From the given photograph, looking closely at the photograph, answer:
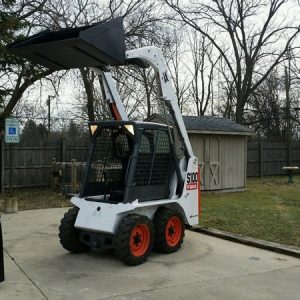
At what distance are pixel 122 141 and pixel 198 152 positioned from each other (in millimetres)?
8152

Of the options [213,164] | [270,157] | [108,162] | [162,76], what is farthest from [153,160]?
[270,157]

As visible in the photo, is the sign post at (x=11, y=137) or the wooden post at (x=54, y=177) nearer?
the sign post at (x=11, y=137)

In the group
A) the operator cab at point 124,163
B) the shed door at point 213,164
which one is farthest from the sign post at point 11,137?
the shed door at point 213,164

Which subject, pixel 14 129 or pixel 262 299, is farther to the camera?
pixel 14 129

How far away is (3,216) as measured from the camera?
37.4 feet

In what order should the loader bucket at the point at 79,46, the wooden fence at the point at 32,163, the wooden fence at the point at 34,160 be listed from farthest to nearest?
the wooden fence at the point at 32,163
the wooden fence at the point at 34,160
the loader bucket at the point at 79,46

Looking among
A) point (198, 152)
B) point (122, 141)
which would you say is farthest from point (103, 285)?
point (198, 152)

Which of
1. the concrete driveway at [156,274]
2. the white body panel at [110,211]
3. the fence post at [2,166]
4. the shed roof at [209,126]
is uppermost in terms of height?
the shed roof at [209,126]

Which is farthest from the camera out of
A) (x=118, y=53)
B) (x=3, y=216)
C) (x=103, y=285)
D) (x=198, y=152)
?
(x=198, y=152)

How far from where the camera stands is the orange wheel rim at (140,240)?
265 inches

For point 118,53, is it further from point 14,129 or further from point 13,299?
point 14,129

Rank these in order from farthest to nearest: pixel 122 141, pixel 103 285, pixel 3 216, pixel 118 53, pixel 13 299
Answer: pixel 3 216
pixel 122 141
pixel 118 53
pixel 103 285
pixel 13 299

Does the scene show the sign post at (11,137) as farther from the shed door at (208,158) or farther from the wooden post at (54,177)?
the shed door at (208,158)

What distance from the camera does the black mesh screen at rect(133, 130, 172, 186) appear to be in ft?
23.9
